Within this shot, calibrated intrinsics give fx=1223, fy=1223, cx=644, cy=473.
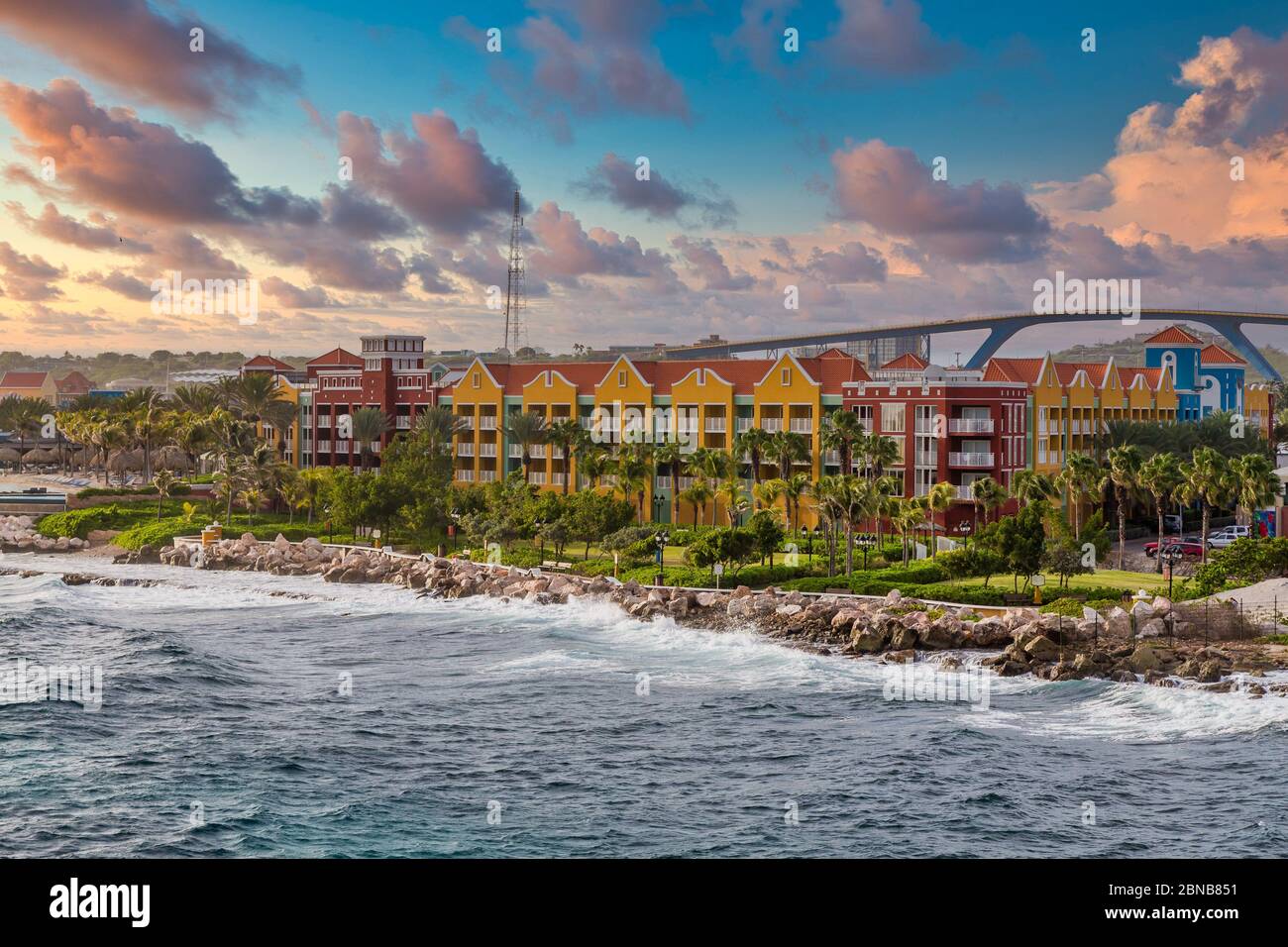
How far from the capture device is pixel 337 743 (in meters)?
37.2

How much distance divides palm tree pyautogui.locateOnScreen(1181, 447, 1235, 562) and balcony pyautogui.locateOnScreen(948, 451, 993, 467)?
466 inches

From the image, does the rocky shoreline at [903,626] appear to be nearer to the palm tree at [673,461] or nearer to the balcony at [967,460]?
the palm tree at [673,461]

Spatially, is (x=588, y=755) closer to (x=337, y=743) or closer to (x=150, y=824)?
(x=337, y=743)

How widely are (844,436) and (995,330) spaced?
330 feet

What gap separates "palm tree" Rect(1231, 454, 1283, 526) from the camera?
213ft

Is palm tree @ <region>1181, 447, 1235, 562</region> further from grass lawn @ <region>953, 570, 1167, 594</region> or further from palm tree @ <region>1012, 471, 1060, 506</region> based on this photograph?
palm tree @ <region>1012, 471, 1060, 506</region>

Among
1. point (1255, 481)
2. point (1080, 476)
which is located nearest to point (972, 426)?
point (1080, 476)

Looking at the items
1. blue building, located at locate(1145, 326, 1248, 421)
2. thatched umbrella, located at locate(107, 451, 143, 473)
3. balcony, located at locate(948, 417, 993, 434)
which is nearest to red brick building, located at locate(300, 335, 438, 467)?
thatched umbrella, located at locate(107, 451, 143, 473)

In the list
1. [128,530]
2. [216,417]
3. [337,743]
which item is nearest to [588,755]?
[337,743]
